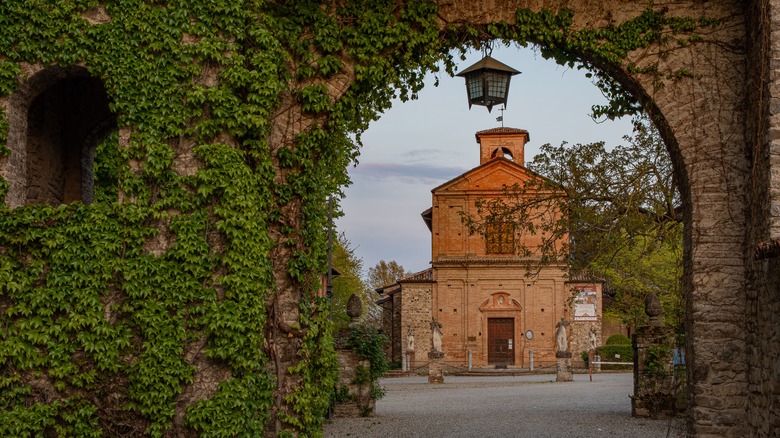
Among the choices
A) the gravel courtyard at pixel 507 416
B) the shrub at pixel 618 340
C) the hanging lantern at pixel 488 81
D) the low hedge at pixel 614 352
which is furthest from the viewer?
the shrub at pixel 618 340

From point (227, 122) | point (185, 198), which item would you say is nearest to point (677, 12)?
point (227, 122)

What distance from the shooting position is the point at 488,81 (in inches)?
336

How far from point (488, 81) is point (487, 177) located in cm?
3422

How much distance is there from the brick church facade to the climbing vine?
3265 centimetres

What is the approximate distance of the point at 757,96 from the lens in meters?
8.07

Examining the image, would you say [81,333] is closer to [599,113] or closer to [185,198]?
[185,198]

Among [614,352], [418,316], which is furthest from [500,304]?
[614,352]

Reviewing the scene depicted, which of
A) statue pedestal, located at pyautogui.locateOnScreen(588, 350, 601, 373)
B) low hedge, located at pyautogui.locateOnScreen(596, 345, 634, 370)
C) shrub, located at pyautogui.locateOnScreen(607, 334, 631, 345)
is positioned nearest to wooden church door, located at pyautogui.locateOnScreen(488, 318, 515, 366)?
statue pedestal, located at pyautogui.locateOnScreen(588, 350, 601, 373)

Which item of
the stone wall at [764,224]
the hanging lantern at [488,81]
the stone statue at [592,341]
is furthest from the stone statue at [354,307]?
the stone statue at [592,341]

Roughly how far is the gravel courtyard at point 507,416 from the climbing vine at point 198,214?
16.6ft

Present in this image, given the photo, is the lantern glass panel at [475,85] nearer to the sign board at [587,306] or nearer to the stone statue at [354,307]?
the stone statue at [354,307]

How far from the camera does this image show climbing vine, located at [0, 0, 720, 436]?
8.02 m

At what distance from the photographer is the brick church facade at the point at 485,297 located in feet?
136

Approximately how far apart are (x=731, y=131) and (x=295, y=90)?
15.3 feet
